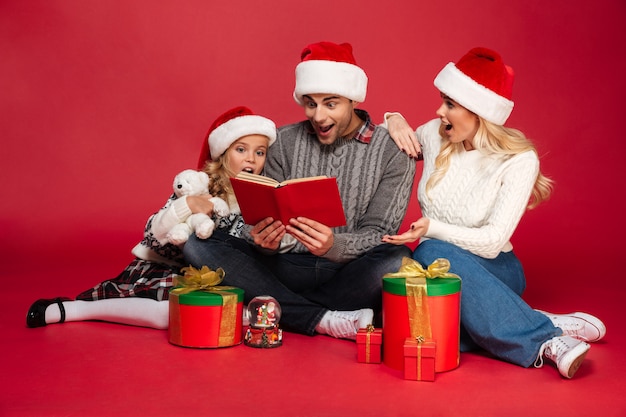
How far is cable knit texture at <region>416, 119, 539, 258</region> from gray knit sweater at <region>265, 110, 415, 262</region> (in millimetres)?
122

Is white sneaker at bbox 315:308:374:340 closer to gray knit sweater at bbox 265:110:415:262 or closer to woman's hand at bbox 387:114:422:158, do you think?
gray knit sweater at bbox 265:110:415:262

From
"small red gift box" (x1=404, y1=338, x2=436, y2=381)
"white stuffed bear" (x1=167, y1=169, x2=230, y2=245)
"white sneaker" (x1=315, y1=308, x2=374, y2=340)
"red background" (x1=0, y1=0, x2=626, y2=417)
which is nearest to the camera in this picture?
"small red gift box" (x1=404, y1=338, x2=436, y2=381)

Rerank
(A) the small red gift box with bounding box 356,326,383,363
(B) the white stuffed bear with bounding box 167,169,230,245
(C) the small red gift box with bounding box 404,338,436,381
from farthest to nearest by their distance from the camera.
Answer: (B) the white stuffed bear with bounding box 167,169,230,245 → (A) the small red gift box with bounding box 356,326,383,363 → (C) the small red gift box with bounding box 404,338,436,381

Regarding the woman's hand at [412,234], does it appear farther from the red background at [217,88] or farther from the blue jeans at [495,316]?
the red background at [217,88]

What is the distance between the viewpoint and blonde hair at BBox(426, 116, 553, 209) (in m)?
3.21

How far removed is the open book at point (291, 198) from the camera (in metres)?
2.78

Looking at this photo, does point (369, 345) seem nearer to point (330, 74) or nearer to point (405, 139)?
point (405, 139)

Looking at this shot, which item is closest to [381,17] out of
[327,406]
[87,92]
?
[87,92]

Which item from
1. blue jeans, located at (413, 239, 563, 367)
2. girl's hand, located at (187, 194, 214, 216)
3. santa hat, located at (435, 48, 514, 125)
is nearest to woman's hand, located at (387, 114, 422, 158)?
santa hat, located at (435, 48, 514, 125)

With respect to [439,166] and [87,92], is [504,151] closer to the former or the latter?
[439,166]

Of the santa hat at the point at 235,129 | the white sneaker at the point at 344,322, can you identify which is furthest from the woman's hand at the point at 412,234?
the santa hat at the point at 235,129

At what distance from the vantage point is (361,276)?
3.25 m

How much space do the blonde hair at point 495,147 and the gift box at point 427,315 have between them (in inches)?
22.9

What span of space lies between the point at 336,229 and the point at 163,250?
75 cm
